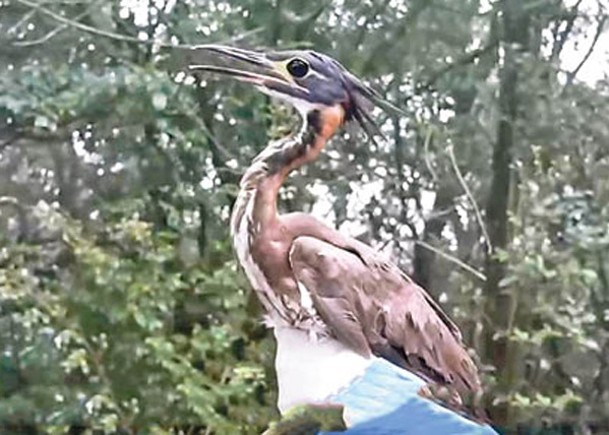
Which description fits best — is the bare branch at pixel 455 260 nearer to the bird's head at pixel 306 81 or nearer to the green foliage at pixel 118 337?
the bird's head at pixel 306 81

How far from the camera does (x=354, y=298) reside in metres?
1.86

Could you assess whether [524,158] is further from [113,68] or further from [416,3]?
[113,68]

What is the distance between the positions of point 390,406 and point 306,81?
564 millimetres

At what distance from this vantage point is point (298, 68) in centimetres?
192

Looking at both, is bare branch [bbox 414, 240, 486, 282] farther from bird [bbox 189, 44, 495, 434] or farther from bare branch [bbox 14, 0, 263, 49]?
bare branch [bbox 14, 0, 263, 49]

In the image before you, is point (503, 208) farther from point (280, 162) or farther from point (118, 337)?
point (118, 337)

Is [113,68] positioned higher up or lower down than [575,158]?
higher up

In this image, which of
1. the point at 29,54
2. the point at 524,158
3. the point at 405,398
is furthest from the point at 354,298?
the point at 29,54

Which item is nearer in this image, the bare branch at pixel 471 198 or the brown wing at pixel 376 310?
the brown wing at pixel 376 310

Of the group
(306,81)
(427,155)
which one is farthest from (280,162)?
(427,155)

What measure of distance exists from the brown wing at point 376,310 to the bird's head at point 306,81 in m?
0.23

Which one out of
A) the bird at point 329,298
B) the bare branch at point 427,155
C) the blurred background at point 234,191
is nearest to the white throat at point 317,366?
the bird at point 329,298

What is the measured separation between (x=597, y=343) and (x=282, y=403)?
→ 0.64 meters

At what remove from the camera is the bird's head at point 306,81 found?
1.91 m
